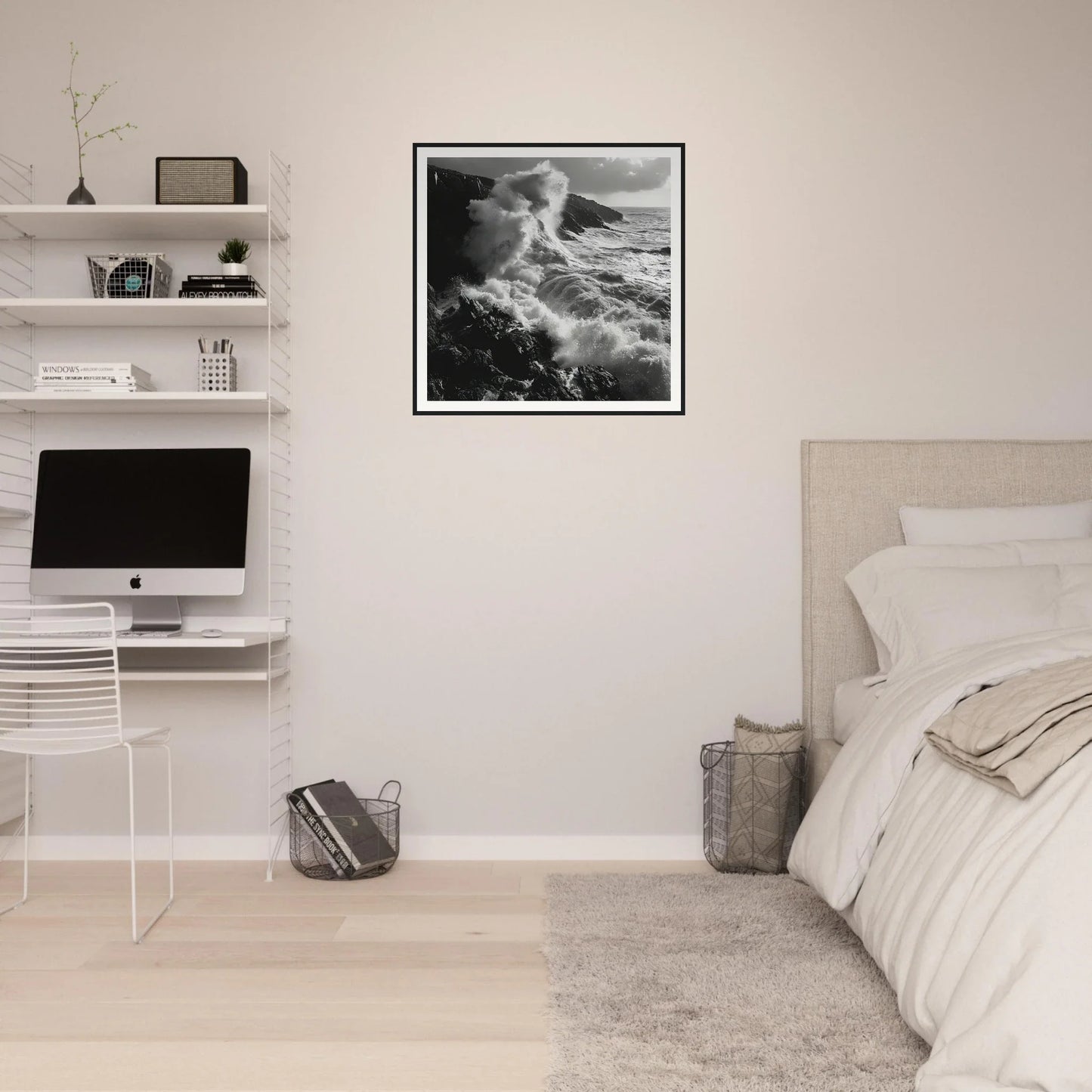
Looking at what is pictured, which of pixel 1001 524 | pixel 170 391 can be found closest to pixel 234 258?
pixel 170 391

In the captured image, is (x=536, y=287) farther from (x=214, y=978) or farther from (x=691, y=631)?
(x=214, y=978)

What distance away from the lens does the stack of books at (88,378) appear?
3.12 m

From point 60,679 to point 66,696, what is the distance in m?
0.69

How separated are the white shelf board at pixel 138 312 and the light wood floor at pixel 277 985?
5.61 feet

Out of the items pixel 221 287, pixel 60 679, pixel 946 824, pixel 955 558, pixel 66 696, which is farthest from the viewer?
pixel 66 696

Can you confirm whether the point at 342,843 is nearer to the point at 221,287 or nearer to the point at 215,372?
the point at 215,372

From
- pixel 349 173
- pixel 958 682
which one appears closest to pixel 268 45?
pixel 349 173

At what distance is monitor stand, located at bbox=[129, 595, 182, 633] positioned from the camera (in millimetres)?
3213

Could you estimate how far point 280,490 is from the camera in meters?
3.37

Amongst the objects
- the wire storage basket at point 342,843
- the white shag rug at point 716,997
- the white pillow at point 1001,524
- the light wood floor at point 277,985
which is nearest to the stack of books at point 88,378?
the wire storage basket at point 342,843

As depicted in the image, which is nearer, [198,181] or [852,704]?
[852,704]

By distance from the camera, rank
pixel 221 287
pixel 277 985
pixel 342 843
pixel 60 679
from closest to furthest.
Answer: pixel 277 985, pixel 60 679, pixel 342 843, pixel 221 287

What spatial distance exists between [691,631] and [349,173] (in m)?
1.86

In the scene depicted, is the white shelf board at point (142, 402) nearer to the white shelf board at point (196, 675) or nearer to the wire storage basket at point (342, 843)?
the white shelf board at point (196, 675)
